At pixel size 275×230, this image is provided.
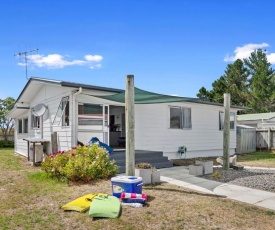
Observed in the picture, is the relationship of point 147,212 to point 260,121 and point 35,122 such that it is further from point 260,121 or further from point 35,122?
point 260,121

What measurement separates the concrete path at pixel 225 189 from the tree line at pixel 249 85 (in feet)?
83.9

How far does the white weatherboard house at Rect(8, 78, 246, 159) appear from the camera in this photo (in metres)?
10.2

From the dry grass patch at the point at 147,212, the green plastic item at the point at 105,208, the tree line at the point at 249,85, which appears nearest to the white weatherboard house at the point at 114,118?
the dry grass patch at the point at 147,212

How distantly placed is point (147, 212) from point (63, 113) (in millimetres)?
7097

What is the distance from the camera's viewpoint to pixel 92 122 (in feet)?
34.9

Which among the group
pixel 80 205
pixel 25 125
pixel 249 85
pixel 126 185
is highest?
pixel 249 85

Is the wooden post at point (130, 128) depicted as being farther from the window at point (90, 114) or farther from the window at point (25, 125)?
the window at point (25, 125)

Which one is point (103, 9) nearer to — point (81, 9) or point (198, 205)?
point (81, 9)

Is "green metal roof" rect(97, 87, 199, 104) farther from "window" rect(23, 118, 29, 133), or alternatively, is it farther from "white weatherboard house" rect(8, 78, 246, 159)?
"window" rect(23, 118, 29, 133)

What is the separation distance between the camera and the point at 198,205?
538 centimetres

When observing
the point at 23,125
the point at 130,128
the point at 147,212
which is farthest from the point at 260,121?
the point at 147,212

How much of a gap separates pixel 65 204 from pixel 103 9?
6825mm

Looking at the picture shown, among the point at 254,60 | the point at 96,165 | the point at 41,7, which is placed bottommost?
the point at 96,165

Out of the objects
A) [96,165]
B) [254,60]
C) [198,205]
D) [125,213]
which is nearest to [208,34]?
[96,165]
